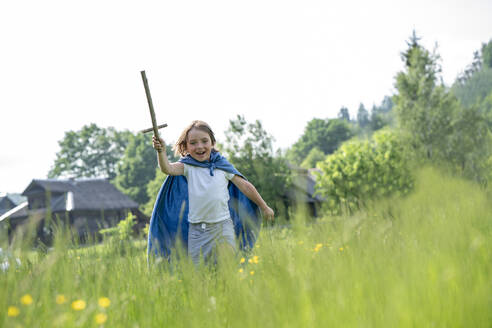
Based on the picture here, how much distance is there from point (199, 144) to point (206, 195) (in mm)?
537

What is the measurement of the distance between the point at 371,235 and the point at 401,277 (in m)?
0.72

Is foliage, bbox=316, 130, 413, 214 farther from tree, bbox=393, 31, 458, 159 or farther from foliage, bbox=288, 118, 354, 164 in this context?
foliage, bbox=288, 118, 354, 164

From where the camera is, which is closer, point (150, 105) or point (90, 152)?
point (150, 105)

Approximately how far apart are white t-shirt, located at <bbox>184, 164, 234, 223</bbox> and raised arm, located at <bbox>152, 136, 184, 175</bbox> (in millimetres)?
103

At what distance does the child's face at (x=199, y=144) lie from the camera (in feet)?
15.0

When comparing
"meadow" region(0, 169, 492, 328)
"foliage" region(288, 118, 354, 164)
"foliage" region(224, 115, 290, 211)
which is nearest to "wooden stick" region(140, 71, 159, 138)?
"meadow" region(0, 169, 492, 328)

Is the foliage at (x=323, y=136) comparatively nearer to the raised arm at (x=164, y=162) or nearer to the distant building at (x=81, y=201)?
the distant building at (x=81, y=201)

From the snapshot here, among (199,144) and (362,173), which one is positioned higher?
(199,144)

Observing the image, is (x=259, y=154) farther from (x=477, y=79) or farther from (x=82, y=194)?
(x=477, y=79)

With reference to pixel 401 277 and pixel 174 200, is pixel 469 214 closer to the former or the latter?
pixel 401 277

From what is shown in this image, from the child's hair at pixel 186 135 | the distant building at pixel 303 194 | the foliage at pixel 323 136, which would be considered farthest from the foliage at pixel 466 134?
the foliage at pixel 323 136

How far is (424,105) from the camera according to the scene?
90.0ft

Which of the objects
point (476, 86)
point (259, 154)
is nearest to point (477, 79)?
point (476, 86)

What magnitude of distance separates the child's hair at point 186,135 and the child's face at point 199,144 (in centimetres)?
5
